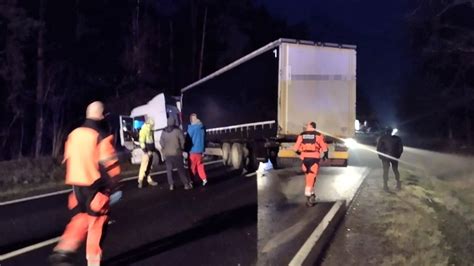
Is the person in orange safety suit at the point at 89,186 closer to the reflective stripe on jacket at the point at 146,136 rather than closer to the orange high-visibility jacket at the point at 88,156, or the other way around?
the orange high-visibility jacket at the point at 88,156

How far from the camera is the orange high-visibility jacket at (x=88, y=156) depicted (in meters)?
6.12

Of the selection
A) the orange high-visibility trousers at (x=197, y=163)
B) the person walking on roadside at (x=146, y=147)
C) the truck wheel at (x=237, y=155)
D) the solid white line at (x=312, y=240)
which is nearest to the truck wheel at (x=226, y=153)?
the truck wheel at (x=237, y=155)

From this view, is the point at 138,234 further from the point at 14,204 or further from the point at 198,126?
the point at 198,126

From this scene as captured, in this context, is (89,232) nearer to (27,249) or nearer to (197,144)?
(27,249)

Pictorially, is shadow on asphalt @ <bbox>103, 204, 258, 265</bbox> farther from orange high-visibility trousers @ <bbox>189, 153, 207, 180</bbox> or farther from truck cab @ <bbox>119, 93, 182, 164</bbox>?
truck cab @ <bbox>119, 93, 182, 164</bbox>

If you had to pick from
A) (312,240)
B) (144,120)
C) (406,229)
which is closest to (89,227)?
(312,240)

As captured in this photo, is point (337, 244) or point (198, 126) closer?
point (337, 244)

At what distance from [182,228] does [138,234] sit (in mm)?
817

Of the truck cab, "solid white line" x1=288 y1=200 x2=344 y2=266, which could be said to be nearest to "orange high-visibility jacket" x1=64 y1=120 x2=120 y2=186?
"solid white line" x1=288 y1=200 x2=344 y2=266

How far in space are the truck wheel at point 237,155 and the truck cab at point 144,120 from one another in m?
2.72

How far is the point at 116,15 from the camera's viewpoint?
38.8m

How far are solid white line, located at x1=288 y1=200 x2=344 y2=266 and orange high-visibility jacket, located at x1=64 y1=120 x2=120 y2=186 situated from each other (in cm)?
242

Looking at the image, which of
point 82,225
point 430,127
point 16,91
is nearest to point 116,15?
point 16,91

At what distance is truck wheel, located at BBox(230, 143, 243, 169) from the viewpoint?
64.5 ft
